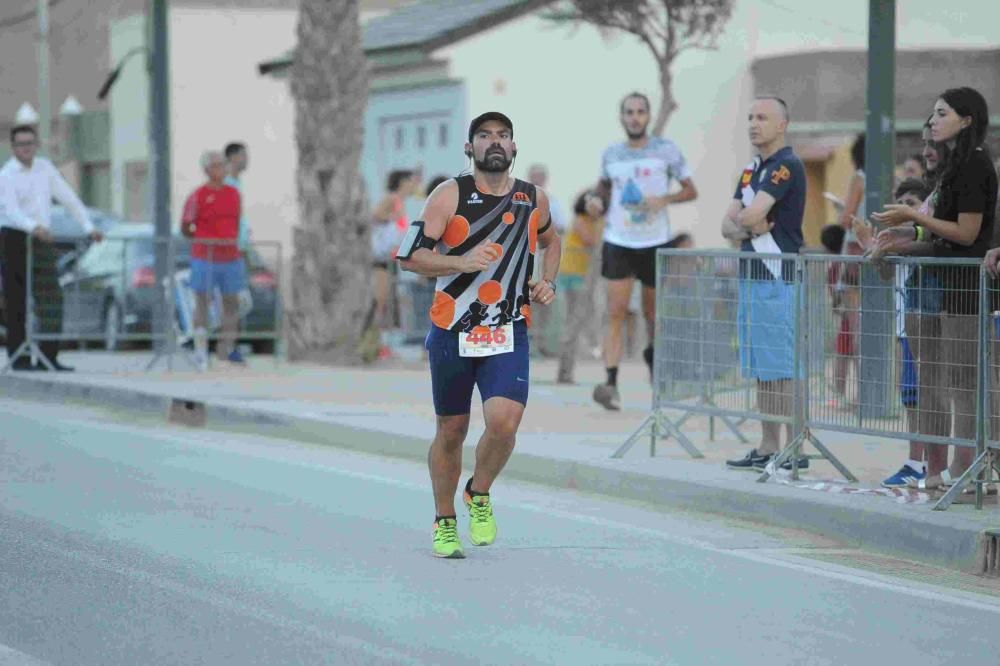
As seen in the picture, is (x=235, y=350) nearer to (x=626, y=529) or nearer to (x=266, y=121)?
(x=626, y=529)

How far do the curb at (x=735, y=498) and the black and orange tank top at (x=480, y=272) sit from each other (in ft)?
7.13

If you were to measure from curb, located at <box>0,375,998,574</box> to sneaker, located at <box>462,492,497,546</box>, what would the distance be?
6.11 feet

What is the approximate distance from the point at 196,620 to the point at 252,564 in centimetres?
119

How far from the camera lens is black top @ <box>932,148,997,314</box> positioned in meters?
9.98

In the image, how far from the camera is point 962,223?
1001cm

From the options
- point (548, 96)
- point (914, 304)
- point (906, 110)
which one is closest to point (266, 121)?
point (548, 96)

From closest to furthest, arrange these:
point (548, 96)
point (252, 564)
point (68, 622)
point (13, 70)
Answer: point (68, 622), point (252, 564), point (548, 96), point (13, 70)

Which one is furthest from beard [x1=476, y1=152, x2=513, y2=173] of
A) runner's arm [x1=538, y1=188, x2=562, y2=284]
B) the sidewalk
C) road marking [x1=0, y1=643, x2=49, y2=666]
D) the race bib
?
road marking [x1=0, y1=643, x2=49, y2=666]

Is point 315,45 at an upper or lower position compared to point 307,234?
upper

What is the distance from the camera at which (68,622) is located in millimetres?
7367

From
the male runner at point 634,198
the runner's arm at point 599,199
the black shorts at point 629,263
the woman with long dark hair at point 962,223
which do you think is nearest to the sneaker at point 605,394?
the male runner at point 634,198

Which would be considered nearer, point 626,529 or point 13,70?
point 626,529

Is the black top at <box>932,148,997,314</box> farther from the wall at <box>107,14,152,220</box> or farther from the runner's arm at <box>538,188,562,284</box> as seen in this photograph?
the wall at <box>107,14,152,220</box>

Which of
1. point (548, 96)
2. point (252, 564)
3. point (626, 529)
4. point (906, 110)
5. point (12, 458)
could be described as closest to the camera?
point (252, 564)
